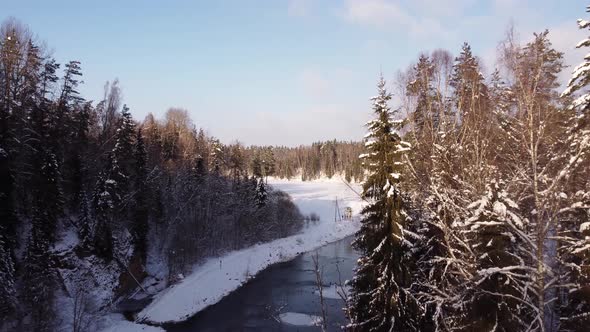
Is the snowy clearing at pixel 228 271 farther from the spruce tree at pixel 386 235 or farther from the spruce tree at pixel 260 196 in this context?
the spruce tree at pixel 260 196

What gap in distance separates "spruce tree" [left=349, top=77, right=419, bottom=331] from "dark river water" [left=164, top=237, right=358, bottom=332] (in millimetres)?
6674

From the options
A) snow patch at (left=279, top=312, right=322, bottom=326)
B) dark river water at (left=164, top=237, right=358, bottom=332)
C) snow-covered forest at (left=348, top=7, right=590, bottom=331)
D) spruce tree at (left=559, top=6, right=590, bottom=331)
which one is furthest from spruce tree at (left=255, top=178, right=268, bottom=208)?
spruce tree at (left=559, top=6, right=590, bottom=331)

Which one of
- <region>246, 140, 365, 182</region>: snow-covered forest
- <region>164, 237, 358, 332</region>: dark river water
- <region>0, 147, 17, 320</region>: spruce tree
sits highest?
<region>246, 140, 365, 182</region>: snow-covered forest

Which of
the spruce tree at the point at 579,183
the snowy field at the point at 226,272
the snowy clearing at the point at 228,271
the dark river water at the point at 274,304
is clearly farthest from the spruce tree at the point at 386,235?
the dark river water at the point at 274,304

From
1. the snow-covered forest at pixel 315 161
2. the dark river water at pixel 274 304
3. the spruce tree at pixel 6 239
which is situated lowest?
the dark river water at pixel 274 304

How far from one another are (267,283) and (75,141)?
23310 millimetres

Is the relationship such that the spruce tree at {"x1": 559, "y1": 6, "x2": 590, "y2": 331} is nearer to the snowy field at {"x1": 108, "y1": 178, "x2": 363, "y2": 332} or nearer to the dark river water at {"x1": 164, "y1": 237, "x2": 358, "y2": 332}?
the snowy field at {"x1": 108, "y1": 178, "x2": 363, "y2": 332}

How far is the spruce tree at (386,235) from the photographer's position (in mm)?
16781

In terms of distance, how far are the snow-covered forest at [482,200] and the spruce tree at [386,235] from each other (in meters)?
0.04

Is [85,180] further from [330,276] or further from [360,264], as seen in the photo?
[360,264]

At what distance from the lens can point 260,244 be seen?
186ft

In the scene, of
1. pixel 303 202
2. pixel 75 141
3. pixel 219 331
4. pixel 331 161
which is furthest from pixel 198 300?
pixel 331 161

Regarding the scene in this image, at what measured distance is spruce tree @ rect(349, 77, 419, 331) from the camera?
16781mm

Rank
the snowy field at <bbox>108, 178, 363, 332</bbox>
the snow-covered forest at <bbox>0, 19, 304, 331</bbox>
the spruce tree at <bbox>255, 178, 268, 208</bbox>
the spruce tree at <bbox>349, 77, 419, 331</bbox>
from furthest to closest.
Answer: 1. the spruce tree at <bbox>255, 178, 268, 208</bbox>
2. the snowy field at <bbox>108, 178, 363, 332</bbox>
3. the snow-covered forest at <bbox>0, 19, 304, 331</bbox>
4. the spruce tree at <bbox>349, 77, 419, 331</bbox>
